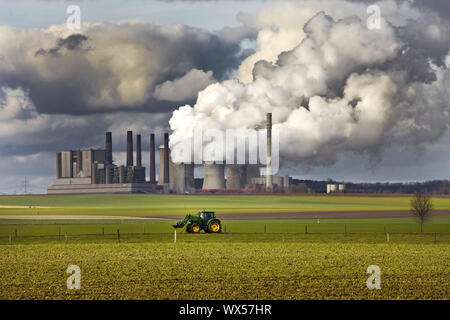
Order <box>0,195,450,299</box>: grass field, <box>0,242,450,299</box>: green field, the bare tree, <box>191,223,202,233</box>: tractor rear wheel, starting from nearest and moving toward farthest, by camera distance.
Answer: <box>0,242,450,299</box>: green field, <box>0,195,450,299</box>: grass field, <box>191,223,202,233</box>: tractor rear wheel, the bare tree

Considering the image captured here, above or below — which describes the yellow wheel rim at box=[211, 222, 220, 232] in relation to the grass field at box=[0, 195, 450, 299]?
above

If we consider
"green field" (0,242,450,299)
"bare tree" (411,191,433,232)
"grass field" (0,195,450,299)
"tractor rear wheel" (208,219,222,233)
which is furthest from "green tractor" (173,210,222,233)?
"bare tree" (411,191,433,232)

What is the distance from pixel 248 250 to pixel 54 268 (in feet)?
58.9

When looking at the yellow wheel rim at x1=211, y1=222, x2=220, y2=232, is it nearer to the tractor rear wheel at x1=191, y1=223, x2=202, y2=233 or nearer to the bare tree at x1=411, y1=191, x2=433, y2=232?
the tractor rear wheel at x1=191, y1=223, x2=202, y2=233

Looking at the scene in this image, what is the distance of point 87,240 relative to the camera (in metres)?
70.6

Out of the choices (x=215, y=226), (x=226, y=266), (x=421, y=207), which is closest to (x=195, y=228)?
(x=215, y=226)

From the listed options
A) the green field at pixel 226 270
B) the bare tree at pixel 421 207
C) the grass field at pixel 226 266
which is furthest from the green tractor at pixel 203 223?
the bare tree at pixel 421 207

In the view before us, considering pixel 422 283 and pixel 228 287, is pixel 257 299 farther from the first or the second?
pixel 422 283

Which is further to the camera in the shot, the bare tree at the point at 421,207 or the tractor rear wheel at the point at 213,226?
the bare tree at the point at 421,207

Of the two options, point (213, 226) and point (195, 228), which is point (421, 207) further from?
point (195, 228)

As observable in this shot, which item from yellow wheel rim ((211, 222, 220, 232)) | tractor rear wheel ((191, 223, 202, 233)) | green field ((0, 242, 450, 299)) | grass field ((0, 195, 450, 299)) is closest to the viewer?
green field ((0, 242, 450, 299))

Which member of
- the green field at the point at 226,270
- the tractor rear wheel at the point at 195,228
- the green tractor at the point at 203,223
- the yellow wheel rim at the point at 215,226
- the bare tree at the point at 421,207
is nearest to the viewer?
the green field at the point at 226,270

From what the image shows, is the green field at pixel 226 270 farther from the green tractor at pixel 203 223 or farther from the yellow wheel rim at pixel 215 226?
the yellow wheel rim at pixel 215 226
